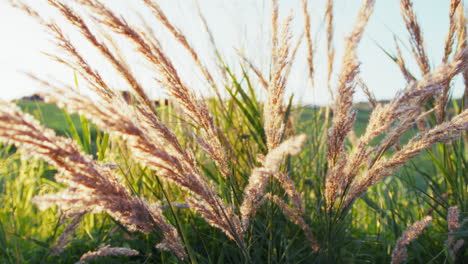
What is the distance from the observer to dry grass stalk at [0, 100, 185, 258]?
660 millimetres

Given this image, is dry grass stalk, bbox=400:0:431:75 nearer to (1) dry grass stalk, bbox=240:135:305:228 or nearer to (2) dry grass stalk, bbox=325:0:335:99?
(2) dry grass stalk, bbox=325:0:335:99

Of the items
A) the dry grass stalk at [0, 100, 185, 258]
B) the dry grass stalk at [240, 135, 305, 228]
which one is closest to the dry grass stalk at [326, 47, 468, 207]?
the dry grass stalk at [240, 135, 305, 228]

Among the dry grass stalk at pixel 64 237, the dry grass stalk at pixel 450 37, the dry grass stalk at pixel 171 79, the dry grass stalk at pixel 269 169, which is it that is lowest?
the dry grass stalk at pixel 64 237

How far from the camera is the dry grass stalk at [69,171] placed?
0.66 metres

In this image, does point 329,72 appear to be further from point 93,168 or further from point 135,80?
point 93,168

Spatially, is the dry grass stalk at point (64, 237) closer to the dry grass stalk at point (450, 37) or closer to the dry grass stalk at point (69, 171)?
the dry grass stalk at point (69, 171)

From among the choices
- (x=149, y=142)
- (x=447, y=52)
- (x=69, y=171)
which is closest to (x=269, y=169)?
(x=149, y=142)

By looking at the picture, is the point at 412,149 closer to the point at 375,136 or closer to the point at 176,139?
the point at 375,136

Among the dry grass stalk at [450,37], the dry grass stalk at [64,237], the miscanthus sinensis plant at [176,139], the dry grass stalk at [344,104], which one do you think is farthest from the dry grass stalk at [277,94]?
the dry grass stalk at [450,37]

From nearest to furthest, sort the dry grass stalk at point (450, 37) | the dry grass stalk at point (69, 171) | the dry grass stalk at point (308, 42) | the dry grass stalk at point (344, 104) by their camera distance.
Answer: the dry grass stalk at point (69, 171) < the dry grass stalk at point (344, 104) < the dry grass stalk at point (450, 37) < the dry grass stalk at point (308, 42)

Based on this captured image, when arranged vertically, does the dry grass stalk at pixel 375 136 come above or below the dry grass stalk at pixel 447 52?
below

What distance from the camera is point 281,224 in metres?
1.90

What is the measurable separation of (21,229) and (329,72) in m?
2.07

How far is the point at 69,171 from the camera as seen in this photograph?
73 centimetres
